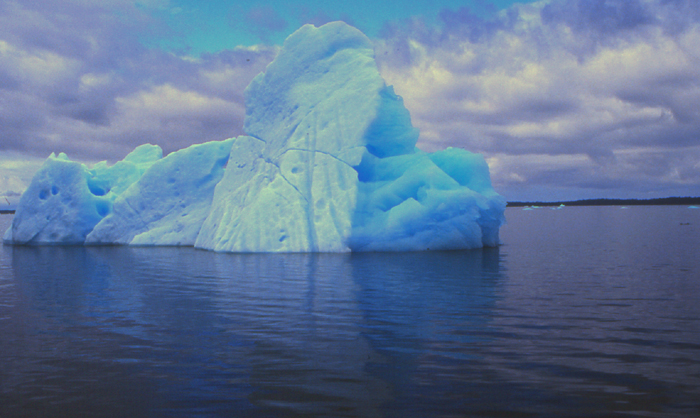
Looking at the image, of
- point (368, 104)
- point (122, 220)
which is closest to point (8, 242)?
point (122, 220)

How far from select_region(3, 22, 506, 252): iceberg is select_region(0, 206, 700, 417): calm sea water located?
597 centimetres

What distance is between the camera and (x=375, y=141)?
20391 mm

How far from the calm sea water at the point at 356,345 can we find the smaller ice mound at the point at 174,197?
36.5 feet

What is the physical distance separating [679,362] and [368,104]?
1518 cm

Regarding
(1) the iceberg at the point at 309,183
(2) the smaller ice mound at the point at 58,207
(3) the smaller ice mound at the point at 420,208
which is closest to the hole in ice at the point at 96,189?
Answer: (2) the smaller ice mound at the point at 58,207

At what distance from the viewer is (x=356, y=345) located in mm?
6246

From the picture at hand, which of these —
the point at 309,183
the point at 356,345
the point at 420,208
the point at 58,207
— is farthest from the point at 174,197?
the point at 356,345

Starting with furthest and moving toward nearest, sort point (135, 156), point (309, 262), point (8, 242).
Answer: point (135, 156)
point (8, 242)
point (309, 262)

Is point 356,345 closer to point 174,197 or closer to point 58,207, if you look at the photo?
point 174,197

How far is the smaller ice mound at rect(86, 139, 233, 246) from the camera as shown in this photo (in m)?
23.9

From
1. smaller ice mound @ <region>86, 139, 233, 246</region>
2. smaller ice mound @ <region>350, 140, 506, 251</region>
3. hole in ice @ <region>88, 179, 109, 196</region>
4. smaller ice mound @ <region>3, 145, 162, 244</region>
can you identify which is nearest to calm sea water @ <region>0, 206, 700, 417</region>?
smaller ice mound @ <region>350, 140, 506, 251</region>

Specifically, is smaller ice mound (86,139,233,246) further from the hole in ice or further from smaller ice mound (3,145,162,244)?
the hole in ice

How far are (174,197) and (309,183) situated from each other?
7997mm

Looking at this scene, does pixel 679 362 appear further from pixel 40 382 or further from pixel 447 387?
pixel 40 382
